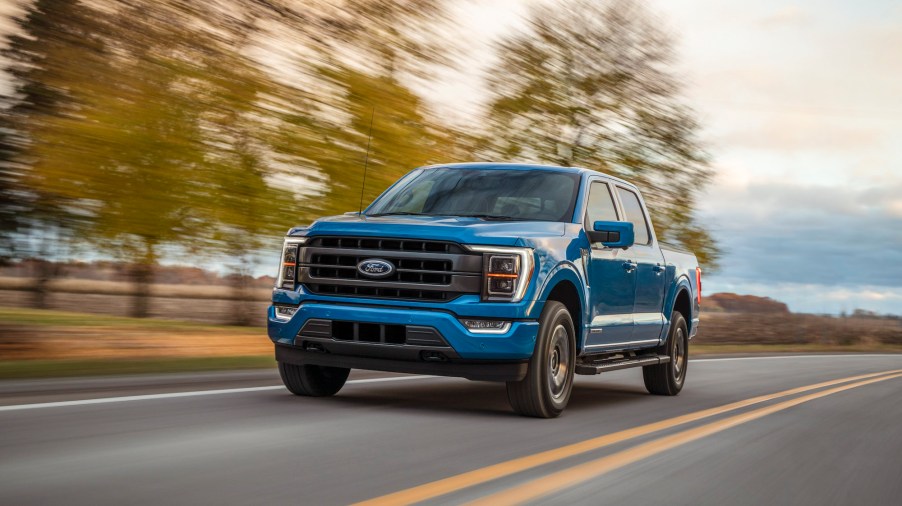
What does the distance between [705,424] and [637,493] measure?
341 cm

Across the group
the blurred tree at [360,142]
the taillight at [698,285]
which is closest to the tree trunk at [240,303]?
the blurred tree at [360,142]

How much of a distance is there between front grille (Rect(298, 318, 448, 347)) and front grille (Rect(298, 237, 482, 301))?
246 millimetres

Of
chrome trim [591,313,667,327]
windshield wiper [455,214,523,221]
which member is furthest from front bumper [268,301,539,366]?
chrome trim [591,313,667,327]

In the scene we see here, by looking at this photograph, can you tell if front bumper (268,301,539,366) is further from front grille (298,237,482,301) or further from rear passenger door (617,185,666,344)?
rear passenger door (617,185,666,344)

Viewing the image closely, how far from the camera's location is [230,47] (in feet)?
55.1

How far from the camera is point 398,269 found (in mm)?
8117

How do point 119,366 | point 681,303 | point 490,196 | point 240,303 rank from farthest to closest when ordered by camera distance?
point 240,303, point 119,366, point 681,303, point 490,196

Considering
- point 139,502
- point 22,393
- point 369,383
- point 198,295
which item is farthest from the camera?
point 198,295

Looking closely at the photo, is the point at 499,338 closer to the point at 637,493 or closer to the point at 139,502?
the point at 637,493

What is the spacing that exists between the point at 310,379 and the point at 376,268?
145cm

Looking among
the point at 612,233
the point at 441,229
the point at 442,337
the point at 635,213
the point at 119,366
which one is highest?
the point at 635,213

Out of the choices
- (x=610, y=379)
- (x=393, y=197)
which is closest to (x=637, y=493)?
(x=393, y=197)

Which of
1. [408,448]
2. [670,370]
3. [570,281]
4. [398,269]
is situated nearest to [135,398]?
[398,269]

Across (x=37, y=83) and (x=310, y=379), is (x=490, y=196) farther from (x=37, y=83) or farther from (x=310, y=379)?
(x=37, y=83)
